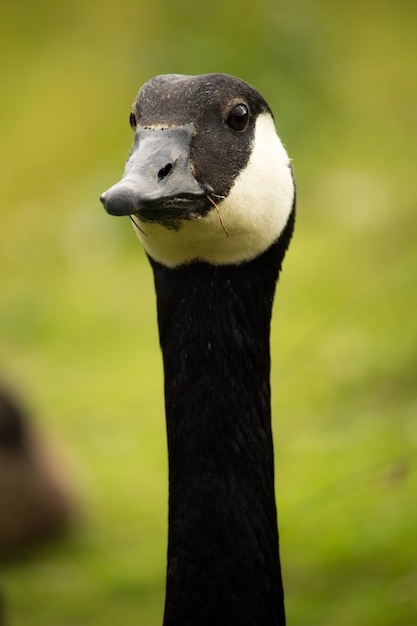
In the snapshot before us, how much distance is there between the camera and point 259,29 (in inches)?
462

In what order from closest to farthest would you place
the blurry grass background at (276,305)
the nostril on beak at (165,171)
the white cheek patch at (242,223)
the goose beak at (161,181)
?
1. the goose beak at (161,181)
2. the nostril on beak at (165,171)
3. the white cheek patch at (242,223)
4. the blurry grass background at (276,305)

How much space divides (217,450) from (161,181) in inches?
35.0

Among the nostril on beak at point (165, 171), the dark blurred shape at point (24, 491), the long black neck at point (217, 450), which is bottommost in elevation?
the long black neck at point (217, 450)

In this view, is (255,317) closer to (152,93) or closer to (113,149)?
(152,93)

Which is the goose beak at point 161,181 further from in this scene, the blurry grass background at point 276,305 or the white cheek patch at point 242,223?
the blurry grass background at point 276,305

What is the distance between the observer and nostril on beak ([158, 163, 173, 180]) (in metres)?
2.79

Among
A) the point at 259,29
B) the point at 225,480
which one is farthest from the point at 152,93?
the point at 259,29

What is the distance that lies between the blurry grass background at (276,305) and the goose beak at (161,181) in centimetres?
127

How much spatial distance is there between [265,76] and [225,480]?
335 inches

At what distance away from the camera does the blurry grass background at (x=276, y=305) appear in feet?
17.3

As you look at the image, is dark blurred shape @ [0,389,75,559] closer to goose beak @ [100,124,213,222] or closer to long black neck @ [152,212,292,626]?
long black neck @ [152,212,292,626]

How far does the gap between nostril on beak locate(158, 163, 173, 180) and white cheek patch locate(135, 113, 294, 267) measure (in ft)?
0.53

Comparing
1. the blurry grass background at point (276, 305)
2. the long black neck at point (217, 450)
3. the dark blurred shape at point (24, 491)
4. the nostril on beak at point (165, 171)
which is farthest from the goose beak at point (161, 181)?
the dark blurred shape at point (24, 491)

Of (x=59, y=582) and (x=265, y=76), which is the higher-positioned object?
(x=265, y=76)
